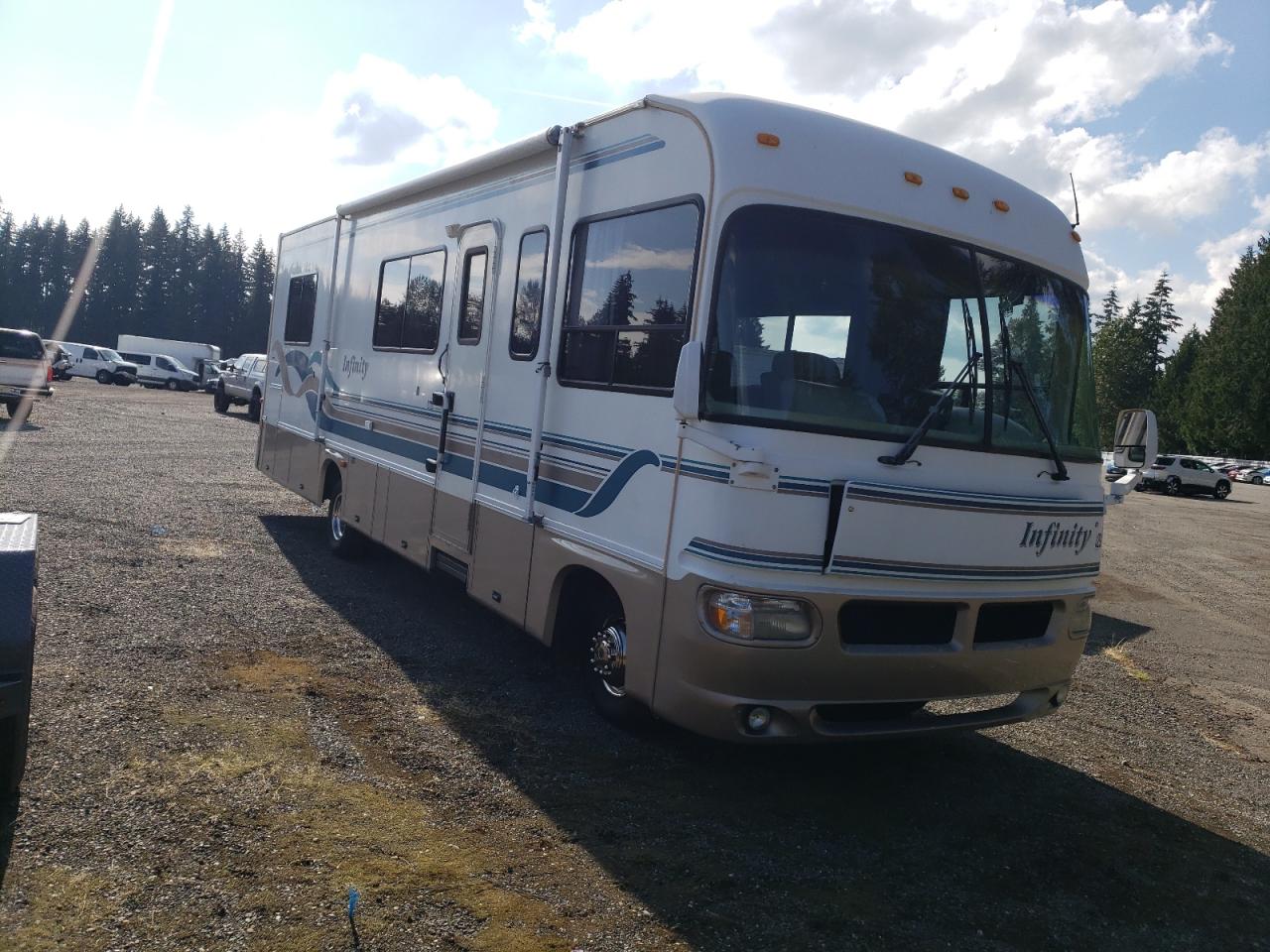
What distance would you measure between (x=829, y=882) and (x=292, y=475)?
25.7 feet

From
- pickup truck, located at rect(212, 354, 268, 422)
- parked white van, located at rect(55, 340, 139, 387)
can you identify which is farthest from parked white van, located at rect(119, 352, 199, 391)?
pickup truck, located at rect(212, 354, 268, 422)

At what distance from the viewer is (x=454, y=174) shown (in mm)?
7078

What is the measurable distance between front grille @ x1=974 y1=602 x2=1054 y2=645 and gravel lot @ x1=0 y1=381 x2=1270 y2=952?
0.83 m

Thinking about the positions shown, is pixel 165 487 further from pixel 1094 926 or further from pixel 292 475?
pixel 1094 926

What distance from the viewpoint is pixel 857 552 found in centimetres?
429

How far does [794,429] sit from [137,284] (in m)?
99.7

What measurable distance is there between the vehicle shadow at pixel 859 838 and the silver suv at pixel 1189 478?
33.8 metres

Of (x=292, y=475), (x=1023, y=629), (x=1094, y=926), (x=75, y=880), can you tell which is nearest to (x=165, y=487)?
(x=292, y=475)

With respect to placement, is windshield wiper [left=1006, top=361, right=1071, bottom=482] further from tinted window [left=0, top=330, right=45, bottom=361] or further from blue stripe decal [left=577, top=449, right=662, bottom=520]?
tinted window [left=0, top=330, right=45, bottom=361]

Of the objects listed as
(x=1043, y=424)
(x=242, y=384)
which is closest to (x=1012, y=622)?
(x=1043, y=424)

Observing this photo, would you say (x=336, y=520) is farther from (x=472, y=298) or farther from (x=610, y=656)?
(x=610, y=656)

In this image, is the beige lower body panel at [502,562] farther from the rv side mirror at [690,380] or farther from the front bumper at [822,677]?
the rv side mirror at [690,380]

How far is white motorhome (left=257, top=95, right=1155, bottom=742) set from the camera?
4281 millimetres

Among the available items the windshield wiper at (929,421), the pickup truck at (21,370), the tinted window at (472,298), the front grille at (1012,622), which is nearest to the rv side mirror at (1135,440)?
the front grille at (1012,622)
